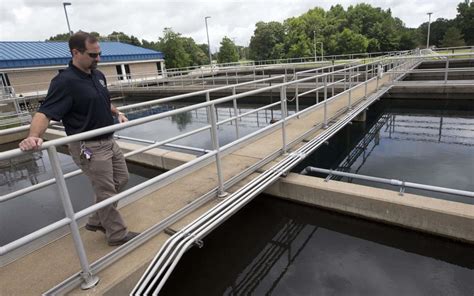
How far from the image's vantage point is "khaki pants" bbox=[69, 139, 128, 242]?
2.35 meters

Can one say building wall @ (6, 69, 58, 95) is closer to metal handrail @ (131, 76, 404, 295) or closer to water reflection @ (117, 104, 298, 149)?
water reflection @ (117, 104, 298, 149)

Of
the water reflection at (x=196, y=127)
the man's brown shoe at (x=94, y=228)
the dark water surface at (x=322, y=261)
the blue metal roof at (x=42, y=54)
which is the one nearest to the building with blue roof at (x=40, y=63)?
the blue metal roof at (x=42, y=54)

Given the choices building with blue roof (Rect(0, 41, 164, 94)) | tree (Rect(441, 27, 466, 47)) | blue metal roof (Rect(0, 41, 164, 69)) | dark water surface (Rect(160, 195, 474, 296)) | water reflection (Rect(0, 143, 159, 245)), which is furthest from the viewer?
tree (Rect(441, 27, 466, 47))

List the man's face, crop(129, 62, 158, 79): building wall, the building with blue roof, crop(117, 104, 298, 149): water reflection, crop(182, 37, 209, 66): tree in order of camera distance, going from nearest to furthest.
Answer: the man's face < crop(117, 104, 298, 149): water reflection < the building with blue roof < crop(129, 62, 158, 79): building wall < crop(182, 37, 209, 66): tree

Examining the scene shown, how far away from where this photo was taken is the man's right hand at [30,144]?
1.79m

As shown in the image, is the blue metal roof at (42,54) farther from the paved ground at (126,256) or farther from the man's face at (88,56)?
the man's face at (88,56)

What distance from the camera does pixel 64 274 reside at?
227 centimetres

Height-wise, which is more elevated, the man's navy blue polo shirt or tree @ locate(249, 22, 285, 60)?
tree @ locate(249, 22, 285, 60)

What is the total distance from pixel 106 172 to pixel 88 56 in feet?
2.80

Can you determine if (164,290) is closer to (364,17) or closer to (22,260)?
(22,260)

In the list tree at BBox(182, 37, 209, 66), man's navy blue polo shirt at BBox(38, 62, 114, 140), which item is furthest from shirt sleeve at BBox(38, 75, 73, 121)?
tree at BBox(182, 37, 209, 66)

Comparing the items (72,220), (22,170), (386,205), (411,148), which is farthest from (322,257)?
(22,170)

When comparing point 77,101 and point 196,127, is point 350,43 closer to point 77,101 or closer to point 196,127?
point 196,127

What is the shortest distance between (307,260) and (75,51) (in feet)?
9.58
